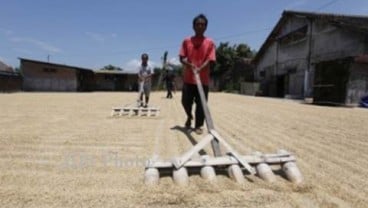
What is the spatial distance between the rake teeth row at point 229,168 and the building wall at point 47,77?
104 feet

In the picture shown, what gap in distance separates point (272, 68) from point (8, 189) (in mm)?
25836

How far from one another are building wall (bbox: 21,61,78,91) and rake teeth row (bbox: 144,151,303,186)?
31699 mm

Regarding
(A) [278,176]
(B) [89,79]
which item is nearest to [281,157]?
(A) [278,176]

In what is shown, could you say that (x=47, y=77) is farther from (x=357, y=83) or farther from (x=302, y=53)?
(x=357, y=83)

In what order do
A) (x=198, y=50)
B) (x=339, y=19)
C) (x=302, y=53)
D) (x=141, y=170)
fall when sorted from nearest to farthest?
1. (x=141, y=170)
2. (x=198, y=50)
3. (x=339, y=19)
4. (x=302, y=53)

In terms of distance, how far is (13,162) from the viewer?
299 cm

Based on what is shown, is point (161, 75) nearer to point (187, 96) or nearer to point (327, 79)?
point (327, 79)

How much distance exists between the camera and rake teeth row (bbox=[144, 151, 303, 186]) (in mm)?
2490

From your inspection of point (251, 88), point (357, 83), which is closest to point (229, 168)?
point (357, 83)

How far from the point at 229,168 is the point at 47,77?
3271 centimetres

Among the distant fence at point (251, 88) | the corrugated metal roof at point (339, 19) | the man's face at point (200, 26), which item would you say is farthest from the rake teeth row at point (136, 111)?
the distant fence at point (251, 88)

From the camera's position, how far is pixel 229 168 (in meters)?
2.64

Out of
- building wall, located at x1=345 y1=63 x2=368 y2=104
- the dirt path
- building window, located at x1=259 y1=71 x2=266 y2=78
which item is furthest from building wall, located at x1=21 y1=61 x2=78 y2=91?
the dirt path

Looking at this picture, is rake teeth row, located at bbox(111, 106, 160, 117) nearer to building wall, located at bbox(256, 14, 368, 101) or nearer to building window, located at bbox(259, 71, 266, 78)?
building wall, located at bbox(256, 14, 368, 101)
